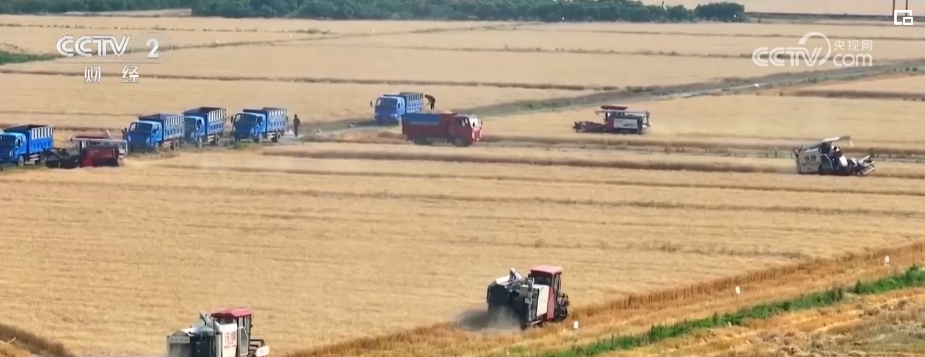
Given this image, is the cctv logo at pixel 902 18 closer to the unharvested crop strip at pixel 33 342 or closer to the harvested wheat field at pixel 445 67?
the harvested wheat field at pixel 445 67

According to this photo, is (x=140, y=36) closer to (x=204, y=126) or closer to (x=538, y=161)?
(x=204, y=126)

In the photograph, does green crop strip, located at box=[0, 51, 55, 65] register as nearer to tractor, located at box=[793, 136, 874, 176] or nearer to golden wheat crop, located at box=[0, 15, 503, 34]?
golden wheat crop, located at box=[0, 15, 503, 34]

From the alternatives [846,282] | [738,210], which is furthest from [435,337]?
[738,210]

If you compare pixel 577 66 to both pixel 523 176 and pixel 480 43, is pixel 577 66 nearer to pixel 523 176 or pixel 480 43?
pixel 480 43

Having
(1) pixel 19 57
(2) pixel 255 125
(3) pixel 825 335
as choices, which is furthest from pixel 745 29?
(3) pixel 825 335

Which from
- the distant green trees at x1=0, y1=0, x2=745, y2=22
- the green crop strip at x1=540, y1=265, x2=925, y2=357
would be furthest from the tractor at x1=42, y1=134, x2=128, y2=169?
the distant green trees at x1=0, y1=0, x2=745, y2=22

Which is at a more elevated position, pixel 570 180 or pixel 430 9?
pixel 430 9
